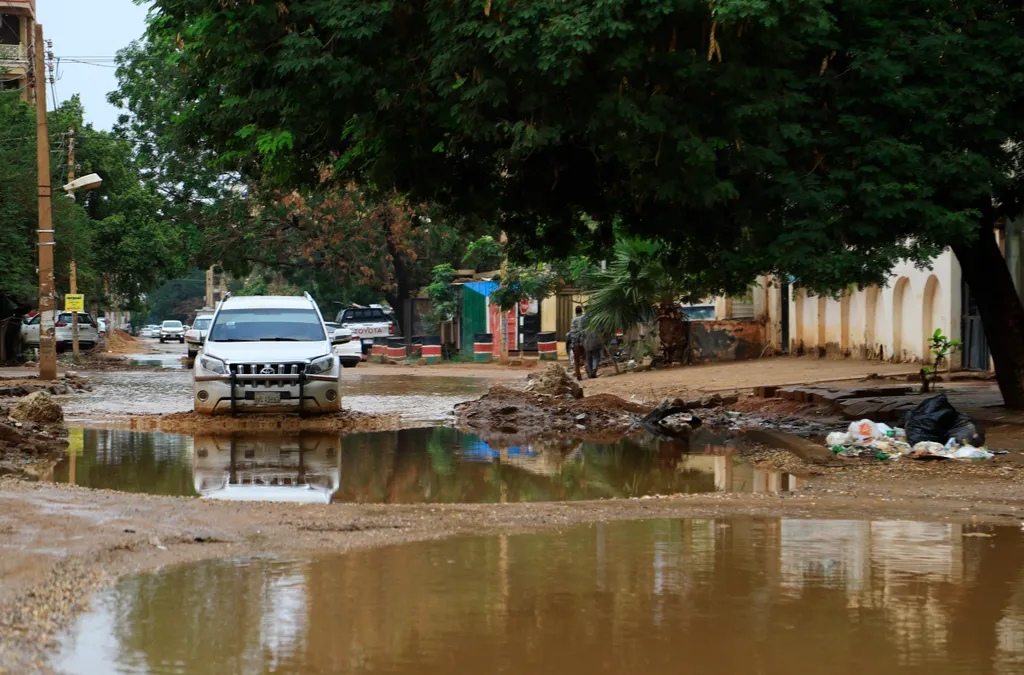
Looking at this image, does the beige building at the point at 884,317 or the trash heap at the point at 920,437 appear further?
the beige building at the point at 884,317

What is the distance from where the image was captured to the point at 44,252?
88.1 ft

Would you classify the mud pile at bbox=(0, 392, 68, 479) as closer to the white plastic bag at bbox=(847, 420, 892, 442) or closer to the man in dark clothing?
the white plastic bag at bbox=(847, 420, 892, 442)

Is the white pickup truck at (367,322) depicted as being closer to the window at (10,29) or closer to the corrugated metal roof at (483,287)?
the corrugated metal roof at (483,287)

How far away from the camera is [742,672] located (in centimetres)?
514

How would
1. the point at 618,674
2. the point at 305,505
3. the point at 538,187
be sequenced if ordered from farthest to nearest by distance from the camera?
1. the point at 538,187
2. the point at 305,505
3. the point at 618,674

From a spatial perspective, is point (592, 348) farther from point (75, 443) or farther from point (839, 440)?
point (839, 440)

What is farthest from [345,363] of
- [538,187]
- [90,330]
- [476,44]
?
[476,44]

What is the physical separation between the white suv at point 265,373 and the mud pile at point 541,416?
2126 millimetres

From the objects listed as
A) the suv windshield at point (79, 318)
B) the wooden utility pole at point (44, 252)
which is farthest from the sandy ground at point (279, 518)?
the suv windshield at point (79, 318)

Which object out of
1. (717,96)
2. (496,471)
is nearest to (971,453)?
(717,96)

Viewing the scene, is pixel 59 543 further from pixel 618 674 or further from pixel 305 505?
pixel 618 674

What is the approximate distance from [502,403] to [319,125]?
594 cm

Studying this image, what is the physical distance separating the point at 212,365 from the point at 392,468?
492cm

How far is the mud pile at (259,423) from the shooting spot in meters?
16.7
